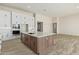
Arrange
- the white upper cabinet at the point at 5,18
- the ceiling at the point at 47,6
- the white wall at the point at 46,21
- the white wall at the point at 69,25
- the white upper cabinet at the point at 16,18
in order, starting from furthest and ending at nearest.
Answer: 1. the white wall at the point at 69,25
2. the white wall at the point at 46,21
3. the white upper cabinet at the point at 16,18
4. the white upper cabinet at the point at 5,18
5. the ceiling at the point at 47,6

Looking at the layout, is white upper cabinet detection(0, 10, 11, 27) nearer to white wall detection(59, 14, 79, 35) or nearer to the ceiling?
the ceiling

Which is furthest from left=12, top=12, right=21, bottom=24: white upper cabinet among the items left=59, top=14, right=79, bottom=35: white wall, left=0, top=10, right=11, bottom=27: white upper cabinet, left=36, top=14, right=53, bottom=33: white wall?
left=59, top=14, right=79, bottom=35: white wall

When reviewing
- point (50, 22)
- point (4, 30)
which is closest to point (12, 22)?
point (4, 30)

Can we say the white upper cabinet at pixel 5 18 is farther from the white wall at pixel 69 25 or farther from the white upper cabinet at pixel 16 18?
the white wall at pixel 69 25

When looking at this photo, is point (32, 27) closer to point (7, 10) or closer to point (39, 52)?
point (7, 10)

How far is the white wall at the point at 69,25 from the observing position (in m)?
11.2

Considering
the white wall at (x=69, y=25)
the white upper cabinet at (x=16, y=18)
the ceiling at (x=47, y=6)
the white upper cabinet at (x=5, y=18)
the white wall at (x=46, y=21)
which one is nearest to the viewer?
the ceiling at (x=47, y=6)

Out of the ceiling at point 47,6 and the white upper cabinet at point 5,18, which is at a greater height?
the ceiling at point 47,6

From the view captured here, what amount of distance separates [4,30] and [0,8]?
1655 mm

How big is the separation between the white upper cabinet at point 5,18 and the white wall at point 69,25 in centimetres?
784

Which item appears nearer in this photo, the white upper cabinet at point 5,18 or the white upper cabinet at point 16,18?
the white upper cabinet at point 5,18

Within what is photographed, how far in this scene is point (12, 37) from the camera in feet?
25.6

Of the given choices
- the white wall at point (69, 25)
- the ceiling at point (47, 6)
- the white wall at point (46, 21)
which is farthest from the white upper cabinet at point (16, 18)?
the white wall at point (69, 25)

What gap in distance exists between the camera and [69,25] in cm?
1211
